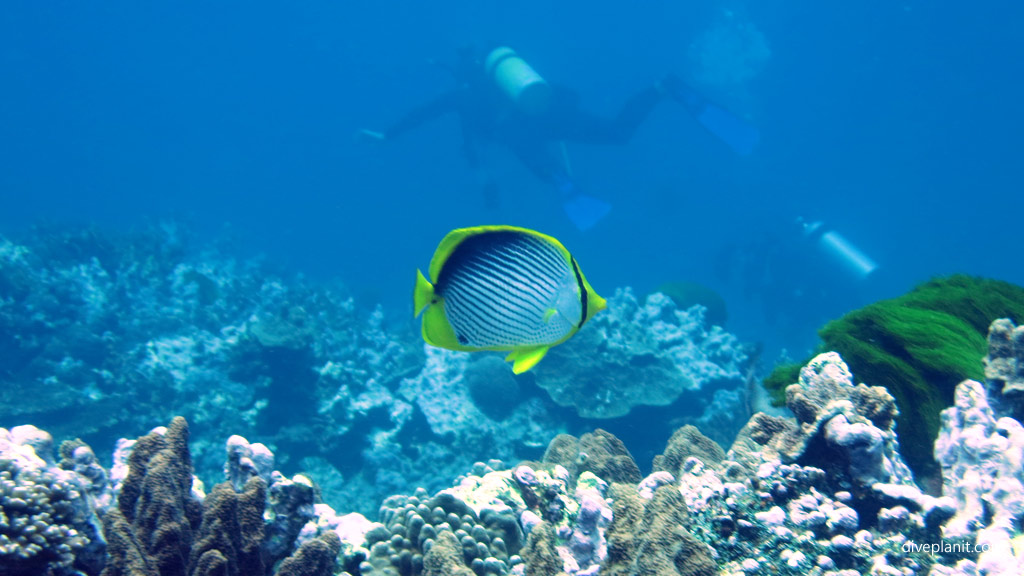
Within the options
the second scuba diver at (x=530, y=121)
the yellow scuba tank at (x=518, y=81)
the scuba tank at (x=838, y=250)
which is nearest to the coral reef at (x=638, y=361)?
the yellow scuba tank at (x=518, y=81)

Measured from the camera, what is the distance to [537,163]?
21453mm

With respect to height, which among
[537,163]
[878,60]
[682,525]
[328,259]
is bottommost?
[682,525]

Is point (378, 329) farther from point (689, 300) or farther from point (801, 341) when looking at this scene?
point (801, 341)

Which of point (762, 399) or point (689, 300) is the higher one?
point (689, 300)

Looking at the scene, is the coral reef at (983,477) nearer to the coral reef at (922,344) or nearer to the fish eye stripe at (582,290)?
the coral reef at (922,344)

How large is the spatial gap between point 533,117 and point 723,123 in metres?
10.8

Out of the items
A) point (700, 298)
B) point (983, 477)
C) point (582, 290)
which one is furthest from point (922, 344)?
point (700, 298)

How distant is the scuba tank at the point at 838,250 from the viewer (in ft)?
83.1

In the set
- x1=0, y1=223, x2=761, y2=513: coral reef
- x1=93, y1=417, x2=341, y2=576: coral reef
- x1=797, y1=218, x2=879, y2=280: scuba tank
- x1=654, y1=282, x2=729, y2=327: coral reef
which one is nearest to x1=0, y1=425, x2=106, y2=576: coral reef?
x1=93, y1=417, x2=341, y2=576: coral reef

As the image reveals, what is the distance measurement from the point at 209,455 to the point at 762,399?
30.9ft

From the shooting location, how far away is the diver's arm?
68.3 ft

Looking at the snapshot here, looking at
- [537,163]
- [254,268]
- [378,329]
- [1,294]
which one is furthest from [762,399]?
[254,268]

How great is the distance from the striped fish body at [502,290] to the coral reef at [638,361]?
278 inches

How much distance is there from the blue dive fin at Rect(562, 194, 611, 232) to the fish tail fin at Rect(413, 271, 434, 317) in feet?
68.2
